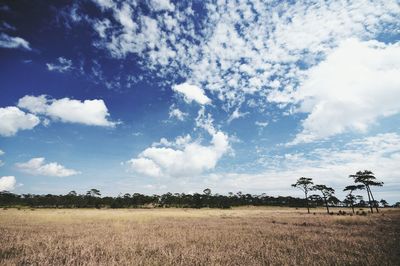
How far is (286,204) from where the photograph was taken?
13425 centimetres

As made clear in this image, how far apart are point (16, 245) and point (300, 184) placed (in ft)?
206

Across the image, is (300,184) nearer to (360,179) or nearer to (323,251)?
(360,179)

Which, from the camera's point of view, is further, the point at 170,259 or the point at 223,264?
the point at 170,259

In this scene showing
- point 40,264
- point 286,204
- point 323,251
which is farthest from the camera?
point 286,204

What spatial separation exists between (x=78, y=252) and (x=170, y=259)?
13.3ft

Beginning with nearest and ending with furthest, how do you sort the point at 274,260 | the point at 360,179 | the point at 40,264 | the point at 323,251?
the point at 40,264, the point at 274,260, the point at 323,251, the point at 360,179

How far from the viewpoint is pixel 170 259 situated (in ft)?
27.2

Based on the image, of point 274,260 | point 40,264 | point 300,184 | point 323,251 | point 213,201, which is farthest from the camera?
point 213,201

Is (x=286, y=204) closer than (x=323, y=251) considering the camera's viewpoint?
No

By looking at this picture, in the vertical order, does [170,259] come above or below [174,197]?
below

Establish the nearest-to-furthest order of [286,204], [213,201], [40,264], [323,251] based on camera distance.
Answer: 1. [40,264]
2. [323,251]
3. [213,201]
4. [286,204]

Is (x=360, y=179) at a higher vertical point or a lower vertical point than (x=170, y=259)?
higher

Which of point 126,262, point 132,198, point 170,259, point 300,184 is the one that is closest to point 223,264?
point 170,259

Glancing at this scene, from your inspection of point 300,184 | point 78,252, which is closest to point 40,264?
point 78,252
